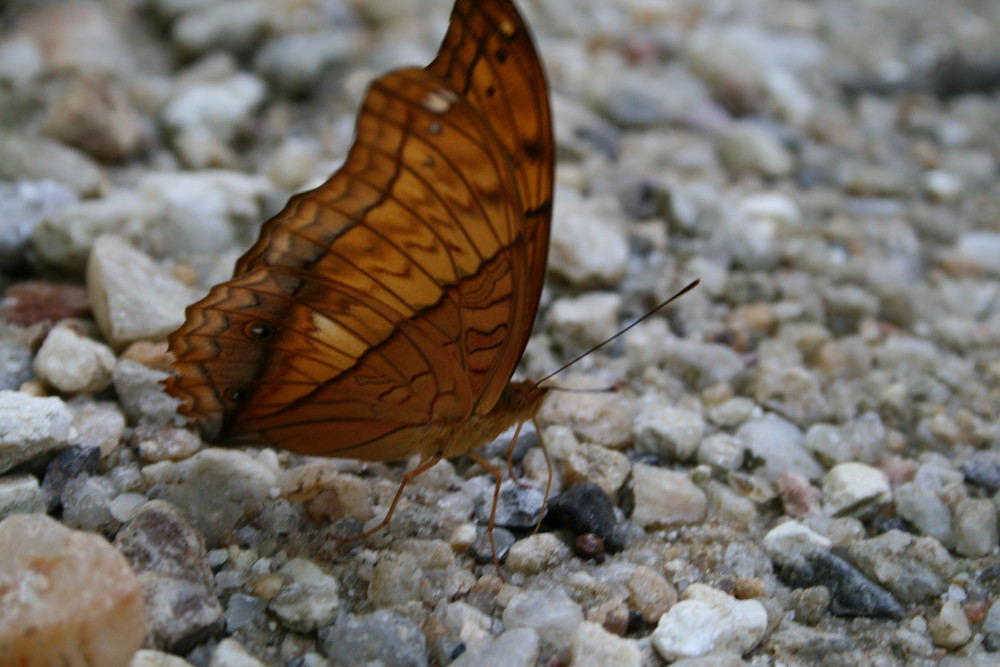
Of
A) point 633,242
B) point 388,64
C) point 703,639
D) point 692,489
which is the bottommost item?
point 703,639

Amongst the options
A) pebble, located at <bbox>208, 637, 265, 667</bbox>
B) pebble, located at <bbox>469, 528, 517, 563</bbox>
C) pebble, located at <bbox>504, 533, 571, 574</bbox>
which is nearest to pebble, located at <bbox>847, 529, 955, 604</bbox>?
pebble, located at <bbox>504, 533, 571, 574</bbox>

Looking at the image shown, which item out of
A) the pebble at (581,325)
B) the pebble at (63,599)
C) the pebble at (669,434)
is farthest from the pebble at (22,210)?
the pebble at (669,434)

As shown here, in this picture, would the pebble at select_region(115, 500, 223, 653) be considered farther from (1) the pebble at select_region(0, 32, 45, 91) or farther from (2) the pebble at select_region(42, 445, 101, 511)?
(1) the pebble at select_region(0, 32, 45, 91)

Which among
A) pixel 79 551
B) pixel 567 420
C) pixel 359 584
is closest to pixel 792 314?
pixel 567 420

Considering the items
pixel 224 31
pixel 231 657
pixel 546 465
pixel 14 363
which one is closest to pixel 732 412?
pixel 546 465

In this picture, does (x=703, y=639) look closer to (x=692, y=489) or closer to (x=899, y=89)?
(x=692, y=489)

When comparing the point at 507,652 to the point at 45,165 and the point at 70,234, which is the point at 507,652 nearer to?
the point at 70,234
